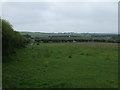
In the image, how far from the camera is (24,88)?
8242mm

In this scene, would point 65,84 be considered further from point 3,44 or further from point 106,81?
point 3,44

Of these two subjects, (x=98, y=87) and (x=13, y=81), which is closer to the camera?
(x=98, y=87)

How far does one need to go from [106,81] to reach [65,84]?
2.12 m

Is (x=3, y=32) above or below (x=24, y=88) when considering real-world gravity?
above

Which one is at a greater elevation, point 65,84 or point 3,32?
point 3,32

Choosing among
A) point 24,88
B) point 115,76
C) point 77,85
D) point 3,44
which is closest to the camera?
point 24,88

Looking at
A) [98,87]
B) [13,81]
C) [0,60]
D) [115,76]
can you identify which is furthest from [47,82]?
[0,60]

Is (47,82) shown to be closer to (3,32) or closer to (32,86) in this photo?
(32,86)

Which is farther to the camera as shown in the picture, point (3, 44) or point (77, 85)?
point (3, 44)

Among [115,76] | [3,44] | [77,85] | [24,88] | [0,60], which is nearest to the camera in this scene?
[24,88]

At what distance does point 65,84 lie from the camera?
891 centimetres

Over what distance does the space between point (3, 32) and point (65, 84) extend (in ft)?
31.8

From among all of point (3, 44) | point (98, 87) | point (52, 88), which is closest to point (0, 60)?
point (3, 44)

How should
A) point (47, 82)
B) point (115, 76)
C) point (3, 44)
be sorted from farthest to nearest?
point (3, 44)
point (115, 76)
point (47, 82)
